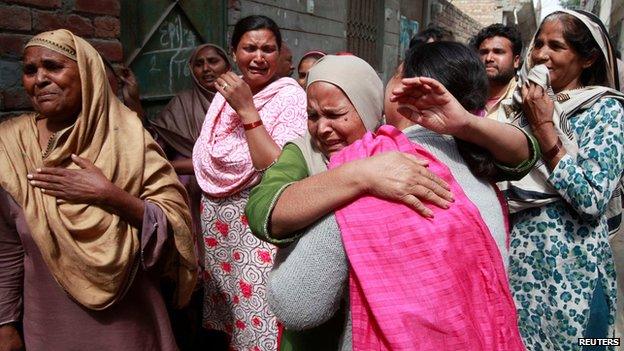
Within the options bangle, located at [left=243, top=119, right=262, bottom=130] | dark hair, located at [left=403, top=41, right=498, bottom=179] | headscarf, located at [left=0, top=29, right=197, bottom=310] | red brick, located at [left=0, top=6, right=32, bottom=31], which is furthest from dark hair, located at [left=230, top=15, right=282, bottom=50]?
dark hair, located at [left=403, top=41, right=498, bottom=179]

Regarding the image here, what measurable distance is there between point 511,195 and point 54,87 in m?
1.70

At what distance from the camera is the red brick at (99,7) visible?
95.1 inches

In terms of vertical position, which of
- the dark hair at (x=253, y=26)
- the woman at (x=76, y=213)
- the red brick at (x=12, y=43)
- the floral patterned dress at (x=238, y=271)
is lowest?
the floral patterned dress at (x=238, y=271)

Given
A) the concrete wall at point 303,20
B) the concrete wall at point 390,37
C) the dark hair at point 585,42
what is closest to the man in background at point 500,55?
the dark hair at point 585,42

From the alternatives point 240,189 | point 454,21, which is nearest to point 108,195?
point 240,189

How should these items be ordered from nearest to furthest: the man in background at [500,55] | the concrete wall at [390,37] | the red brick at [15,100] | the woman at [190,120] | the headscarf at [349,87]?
the headscarf at [349,87] → the red brick at [15,100] → the woman at [190,120] → the man in background at [500,55] → the concrete wall at [390,37]

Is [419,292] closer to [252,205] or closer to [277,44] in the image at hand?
[252,205]

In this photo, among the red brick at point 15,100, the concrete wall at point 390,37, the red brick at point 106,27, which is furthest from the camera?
the concrete wall at point 390,37

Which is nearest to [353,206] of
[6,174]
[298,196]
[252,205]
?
[298,196]

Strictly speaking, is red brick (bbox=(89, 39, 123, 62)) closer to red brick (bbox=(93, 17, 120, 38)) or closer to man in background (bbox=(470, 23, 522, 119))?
red brick (bbox=(93, 17, 120, 38))

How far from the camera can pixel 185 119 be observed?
3.10 m

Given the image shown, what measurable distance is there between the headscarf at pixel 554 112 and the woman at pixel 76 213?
1317 millimetres

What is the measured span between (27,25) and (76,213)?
108 centimetres

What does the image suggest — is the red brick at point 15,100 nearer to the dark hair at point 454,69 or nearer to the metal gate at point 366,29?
the dark hair at point 454,69
